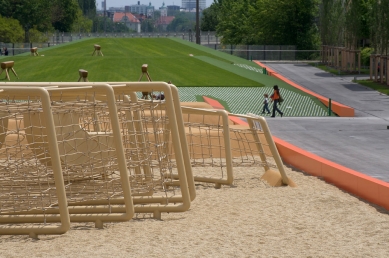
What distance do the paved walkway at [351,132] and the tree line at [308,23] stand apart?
544 cm

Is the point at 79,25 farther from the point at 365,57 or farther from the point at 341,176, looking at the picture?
the point at 341,176

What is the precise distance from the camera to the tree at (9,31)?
10244 cm

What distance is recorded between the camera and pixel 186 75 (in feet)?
157

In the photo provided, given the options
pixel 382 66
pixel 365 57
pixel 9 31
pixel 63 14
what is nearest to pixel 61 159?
pixel 382 66

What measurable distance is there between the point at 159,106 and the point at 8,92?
2524mm

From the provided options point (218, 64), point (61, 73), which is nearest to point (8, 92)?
point (61, 73)

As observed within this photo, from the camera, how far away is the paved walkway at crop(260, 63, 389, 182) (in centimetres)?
2034

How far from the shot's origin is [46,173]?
1010 cm

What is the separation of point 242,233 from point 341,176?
4058 mm

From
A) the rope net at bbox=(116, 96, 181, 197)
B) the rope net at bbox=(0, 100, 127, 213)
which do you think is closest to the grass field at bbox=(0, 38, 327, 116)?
the rope net at bbox=(116, 96, 181, 197)

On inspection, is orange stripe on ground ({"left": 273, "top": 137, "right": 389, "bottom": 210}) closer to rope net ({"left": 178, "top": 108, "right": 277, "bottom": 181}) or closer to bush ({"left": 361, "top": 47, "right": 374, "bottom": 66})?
rope net ({"left": 178, "top": 108, "right": 277, "bottom": 181})

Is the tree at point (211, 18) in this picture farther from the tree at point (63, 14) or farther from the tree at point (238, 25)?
the tree at point (238, 25)

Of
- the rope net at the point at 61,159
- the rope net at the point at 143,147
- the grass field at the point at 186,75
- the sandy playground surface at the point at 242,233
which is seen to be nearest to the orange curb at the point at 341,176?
the sandy playground surface at the point at 242,233

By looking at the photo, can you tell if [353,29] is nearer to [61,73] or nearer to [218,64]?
[218,64]
